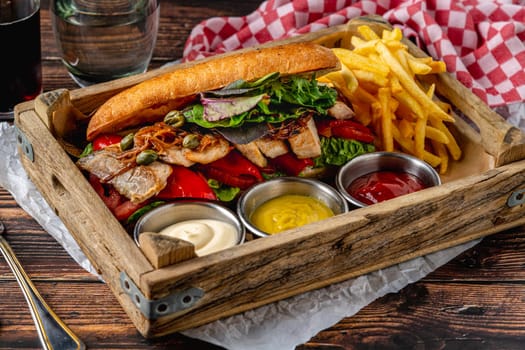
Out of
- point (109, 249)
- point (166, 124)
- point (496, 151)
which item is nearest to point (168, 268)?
point (109, 249)

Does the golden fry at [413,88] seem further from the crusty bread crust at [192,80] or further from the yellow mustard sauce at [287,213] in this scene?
the yellow mustard sauce at [287,213]

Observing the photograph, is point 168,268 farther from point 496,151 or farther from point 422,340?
point 496,151

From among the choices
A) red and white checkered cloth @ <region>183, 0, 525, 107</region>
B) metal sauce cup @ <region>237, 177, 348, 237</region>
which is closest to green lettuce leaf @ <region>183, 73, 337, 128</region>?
metal sauce cup @ <region>237, 177, 348, 237</region>

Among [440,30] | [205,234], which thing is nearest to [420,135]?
[440,30]

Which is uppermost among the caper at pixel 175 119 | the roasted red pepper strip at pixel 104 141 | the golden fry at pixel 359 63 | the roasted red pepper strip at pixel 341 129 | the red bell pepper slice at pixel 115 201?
the golden fry at pixel 359 63

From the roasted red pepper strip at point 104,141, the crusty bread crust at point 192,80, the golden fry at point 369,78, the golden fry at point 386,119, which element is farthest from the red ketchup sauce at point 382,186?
the roasted red pepper strip at point 104,141

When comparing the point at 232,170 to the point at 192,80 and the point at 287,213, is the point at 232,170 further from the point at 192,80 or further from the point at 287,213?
the point at 192,80
